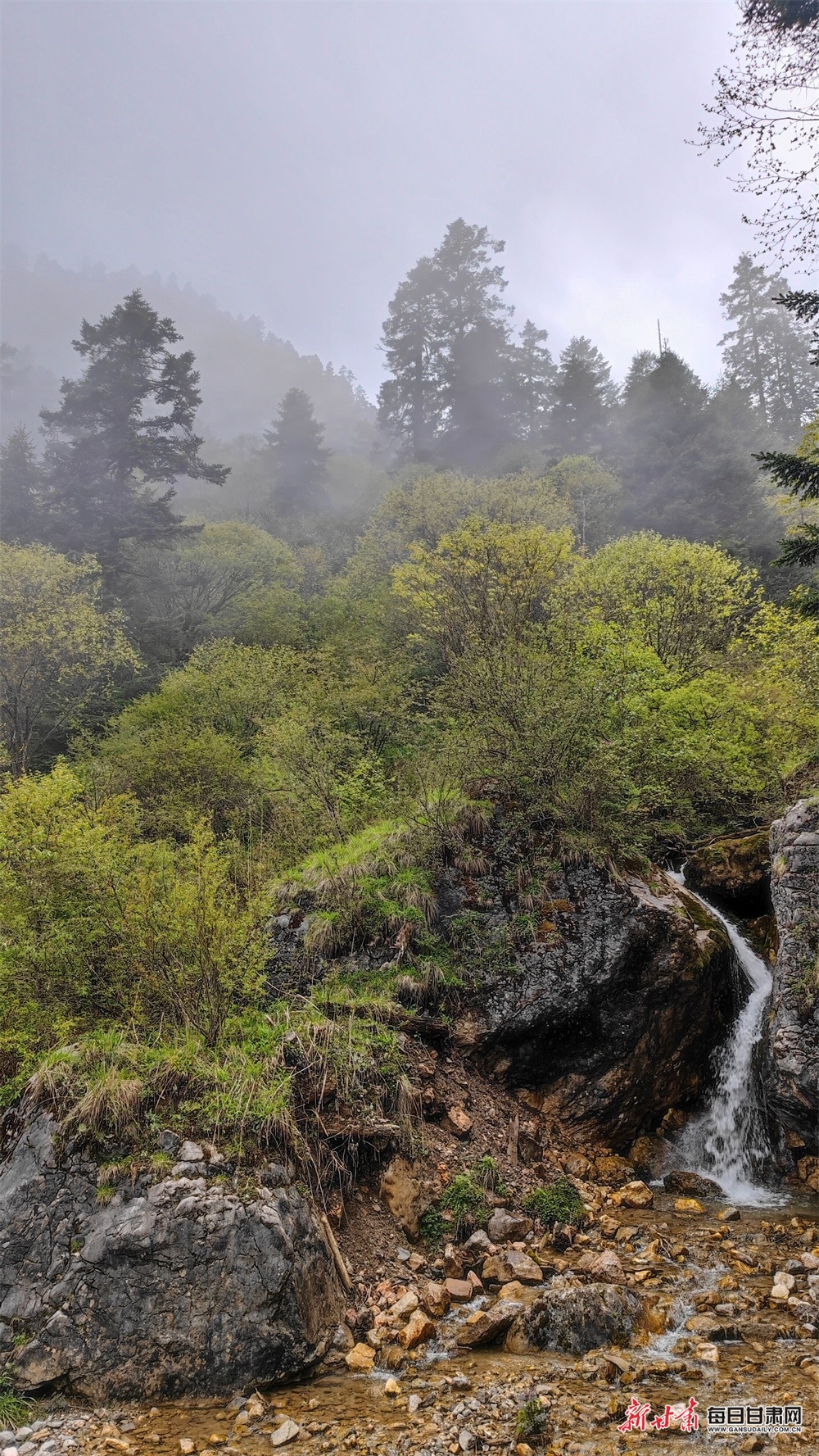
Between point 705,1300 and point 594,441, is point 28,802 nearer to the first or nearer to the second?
point 705,1300

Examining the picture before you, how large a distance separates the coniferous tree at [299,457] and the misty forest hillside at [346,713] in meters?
7.78

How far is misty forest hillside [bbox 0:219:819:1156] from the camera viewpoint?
667cm

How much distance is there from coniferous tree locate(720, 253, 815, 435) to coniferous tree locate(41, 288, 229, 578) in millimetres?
A: 34833

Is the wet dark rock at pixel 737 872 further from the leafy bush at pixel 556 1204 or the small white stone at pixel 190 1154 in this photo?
the small white stone at pixel 190 1154

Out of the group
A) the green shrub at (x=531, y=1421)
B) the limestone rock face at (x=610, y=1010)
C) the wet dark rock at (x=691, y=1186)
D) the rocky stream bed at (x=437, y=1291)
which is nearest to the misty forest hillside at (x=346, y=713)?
the limestone rock face at (x=610, y=1010)

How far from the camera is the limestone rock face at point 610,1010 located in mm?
8219

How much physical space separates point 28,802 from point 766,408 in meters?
50.8

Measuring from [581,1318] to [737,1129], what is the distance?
4.23 meters

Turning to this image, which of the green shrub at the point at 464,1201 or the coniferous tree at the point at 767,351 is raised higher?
the coniferous tree at the point at 767,351

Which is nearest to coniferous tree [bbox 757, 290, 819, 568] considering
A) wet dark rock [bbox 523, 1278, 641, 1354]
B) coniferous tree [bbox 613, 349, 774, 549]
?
wet dark rock [bbox 523, 1278, 641, 1354]

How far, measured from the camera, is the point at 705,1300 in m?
5.30

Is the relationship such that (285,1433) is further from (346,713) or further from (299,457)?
(299,457)

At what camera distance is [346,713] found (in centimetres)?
1708

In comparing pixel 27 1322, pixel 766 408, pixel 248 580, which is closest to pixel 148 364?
pixel 248 580
